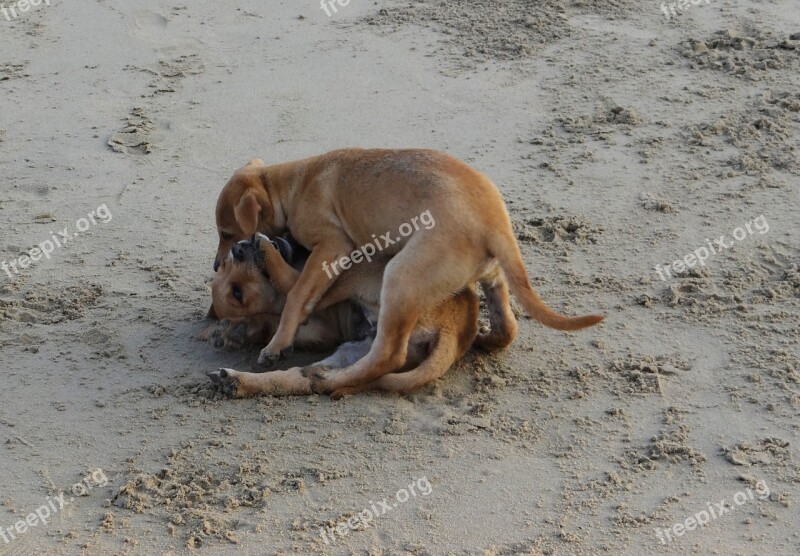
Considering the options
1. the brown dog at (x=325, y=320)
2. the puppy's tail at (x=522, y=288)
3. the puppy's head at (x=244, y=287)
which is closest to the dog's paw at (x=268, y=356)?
the brown dog at (x=325, y=320)

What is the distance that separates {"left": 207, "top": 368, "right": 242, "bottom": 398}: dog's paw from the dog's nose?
2.37 ft

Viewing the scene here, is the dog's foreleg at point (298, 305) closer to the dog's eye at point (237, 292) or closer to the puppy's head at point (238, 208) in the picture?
the dog's eye at point (237, 292)

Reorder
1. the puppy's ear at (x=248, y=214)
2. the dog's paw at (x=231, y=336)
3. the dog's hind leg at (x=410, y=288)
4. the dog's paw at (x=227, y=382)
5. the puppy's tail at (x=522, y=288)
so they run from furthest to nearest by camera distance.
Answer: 1. the puppy's ear at (x=248, y=214)
2. the dog's paw at (x=231, y=336)
3. the dog's paw at (x=227, y=382)
4. the dog's hind leg at (x=410, y=288)
5. the puppy's tail at (x=522, y=288)

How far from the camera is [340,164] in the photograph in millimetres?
6027

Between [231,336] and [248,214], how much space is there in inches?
26.5

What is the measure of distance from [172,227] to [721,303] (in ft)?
11.2

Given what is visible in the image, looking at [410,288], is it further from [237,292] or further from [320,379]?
[237,292]

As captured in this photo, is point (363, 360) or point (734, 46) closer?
point (363, 360)

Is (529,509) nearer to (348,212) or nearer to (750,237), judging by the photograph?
(348,212)

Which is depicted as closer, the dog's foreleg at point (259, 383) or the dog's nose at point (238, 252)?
the dog's foreleg at point (259, 383)

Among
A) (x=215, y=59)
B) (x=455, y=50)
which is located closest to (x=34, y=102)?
(x=215, y=59)

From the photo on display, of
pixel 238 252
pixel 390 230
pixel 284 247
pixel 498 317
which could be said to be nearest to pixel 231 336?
pixel 238 252

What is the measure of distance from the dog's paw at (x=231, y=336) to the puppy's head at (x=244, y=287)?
0.04 m

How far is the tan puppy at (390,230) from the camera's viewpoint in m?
5.11
